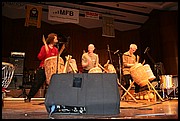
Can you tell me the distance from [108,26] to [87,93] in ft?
20.7

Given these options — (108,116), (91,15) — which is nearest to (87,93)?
(108,116)

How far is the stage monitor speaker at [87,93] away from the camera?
63.4 inches

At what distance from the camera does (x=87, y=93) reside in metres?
1.62

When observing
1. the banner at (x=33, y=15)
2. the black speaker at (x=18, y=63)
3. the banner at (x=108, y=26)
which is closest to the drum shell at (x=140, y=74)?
the black speaker at (x=18, y=63)

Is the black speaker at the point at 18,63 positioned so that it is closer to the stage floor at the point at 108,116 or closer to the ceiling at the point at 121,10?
the ceiling at the point at 121,10

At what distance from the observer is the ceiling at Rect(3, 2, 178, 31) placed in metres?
6.77

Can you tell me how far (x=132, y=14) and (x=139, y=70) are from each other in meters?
4.41

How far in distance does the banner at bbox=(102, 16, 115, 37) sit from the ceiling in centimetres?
14

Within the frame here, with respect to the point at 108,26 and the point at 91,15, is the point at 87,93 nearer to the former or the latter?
the point at 91,15

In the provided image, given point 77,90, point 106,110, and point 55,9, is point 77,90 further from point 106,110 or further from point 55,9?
point 55,9

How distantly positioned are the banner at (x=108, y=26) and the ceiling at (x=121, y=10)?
0.46 feet

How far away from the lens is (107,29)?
25.4 ft

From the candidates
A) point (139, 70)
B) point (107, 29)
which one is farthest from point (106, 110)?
point (107, 29)

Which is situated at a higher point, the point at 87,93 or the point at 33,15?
the point at 33,15
